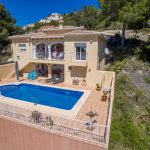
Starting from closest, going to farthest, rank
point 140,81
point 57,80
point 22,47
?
point 140,81, point 57,80, point 22,47

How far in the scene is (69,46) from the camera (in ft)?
71.8

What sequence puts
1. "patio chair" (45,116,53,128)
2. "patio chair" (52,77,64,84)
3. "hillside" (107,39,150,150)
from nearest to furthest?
"patio chair" (45,116,53,128) → "hillside" (107,39,150,150) → "patio chair" (52,77,64,84)

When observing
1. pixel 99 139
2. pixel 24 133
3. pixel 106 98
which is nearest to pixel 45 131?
pixel 24 133

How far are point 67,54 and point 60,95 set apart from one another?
619 cm

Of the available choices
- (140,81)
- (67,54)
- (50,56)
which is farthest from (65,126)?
(50,56)

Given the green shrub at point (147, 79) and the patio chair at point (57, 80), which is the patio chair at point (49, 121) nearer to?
the patio chair at point (57, 80)

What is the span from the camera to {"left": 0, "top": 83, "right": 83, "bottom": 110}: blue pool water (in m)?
17.2

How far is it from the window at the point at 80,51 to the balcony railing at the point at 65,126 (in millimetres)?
11150

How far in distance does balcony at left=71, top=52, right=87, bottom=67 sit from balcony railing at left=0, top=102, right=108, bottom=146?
1039cm

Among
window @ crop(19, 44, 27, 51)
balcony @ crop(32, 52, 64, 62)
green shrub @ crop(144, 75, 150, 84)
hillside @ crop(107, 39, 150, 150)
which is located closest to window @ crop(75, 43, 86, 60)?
balcony @ crop(32, 52, 64, 62)

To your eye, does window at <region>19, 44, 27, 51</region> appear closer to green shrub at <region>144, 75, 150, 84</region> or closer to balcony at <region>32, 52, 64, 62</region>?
balcony at <region>32, 52, 64, 62</region>

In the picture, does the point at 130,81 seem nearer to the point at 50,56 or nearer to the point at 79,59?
the point at 79,59

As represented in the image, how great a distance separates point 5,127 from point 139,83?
16593 millimetres

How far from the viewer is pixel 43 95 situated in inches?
781
